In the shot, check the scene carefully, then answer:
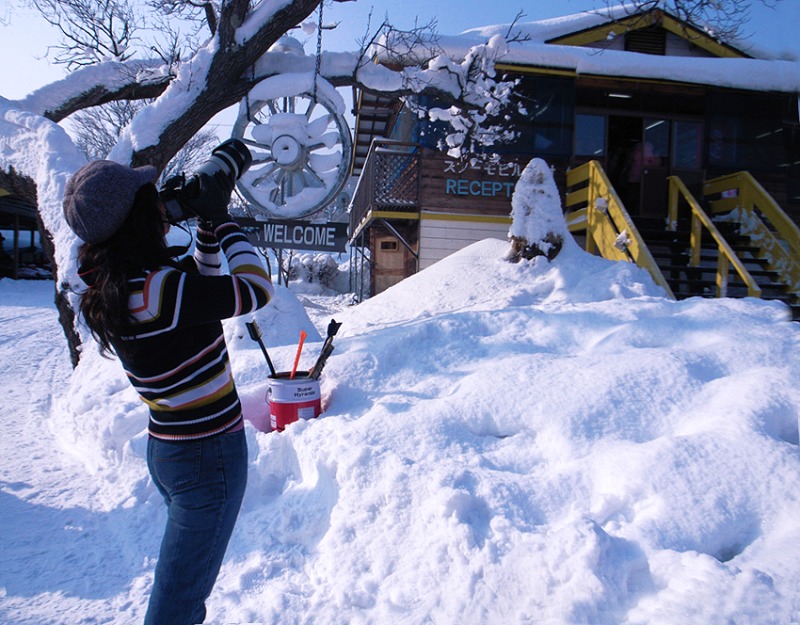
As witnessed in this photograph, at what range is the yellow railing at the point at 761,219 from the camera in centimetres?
912

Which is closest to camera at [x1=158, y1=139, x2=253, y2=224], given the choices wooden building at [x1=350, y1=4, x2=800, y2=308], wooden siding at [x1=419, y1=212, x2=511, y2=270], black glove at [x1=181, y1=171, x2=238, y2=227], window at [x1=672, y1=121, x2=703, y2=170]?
black glove at [x1=181, y1=171, x2=238, y2=227]

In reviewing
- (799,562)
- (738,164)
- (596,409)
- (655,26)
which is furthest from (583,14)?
(799,562)

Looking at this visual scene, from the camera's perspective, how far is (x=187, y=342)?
68.8 inches

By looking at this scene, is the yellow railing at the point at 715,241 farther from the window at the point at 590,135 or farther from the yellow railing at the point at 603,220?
the window at the point at 590,135

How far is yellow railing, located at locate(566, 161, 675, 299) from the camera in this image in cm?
806

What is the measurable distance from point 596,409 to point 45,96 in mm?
7748

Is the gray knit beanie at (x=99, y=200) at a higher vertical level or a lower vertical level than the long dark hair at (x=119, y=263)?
higher

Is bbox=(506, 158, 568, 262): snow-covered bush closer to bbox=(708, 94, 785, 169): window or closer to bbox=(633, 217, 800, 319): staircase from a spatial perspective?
bbox=(633, 217, 800, 319): staircase

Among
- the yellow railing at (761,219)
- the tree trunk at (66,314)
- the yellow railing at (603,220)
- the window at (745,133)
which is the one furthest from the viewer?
the window at (745,133)

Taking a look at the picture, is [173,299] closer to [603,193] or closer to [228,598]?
[228,598]

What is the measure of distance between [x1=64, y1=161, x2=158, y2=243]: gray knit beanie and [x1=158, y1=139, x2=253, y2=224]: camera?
0.20 metres

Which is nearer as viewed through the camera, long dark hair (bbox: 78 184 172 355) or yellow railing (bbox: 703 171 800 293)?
Result: long dark hair (bbox: 78 184 172 355)

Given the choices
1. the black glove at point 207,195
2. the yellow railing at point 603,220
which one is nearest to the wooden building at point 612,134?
the yellow railing at point 603,220

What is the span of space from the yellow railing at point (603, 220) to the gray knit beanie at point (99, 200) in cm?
705
